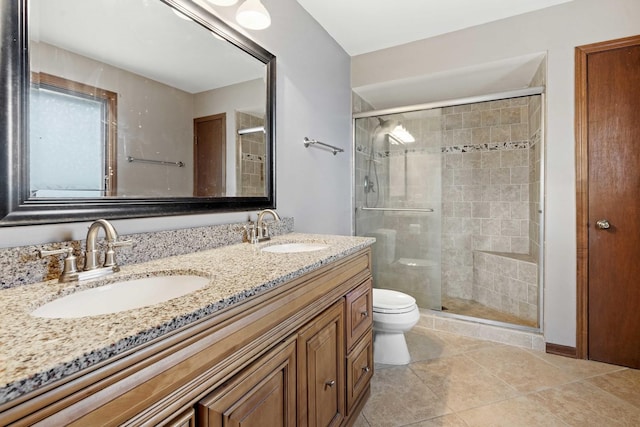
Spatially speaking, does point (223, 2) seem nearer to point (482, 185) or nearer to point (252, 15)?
point (252, 15)

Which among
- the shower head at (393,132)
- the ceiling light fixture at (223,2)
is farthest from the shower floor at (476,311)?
the ceiling light fixture at (223,2)

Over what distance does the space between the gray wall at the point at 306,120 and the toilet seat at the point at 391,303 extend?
2.13ft

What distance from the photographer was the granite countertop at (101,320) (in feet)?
1.37

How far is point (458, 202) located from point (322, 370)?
285 cm

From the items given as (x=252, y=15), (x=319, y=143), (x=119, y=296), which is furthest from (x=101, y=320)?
(x=319, y=143)

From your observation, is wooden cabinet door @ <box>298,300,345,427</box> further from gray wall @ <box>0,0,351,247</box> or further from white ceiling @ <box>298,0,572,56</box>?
white ceiling @ <box>298,0,572,56</box>

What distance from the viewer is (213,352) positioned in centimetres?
69

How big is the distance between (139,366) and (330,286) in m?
0.77

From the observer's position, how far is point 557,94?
2.06 metres

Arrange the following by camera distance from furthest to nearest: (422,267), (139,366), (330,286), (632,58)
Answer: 1. (422,267)
2. (632,58)
3. (330,286)
4. (139,366)

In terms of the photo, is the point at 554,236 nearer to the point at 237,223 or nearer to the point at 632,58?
the point at 632,58

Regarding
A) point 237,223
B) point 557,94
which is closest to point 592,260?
point 557,94

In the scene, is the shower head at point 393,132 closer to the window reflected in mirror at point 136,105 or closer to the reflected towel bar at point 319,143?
the reflected towel bar at point 319,143

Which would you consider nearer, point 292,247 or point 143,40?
point 143,40
